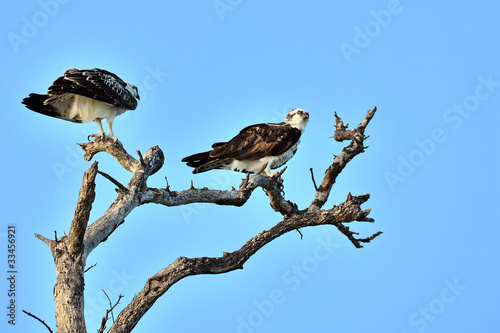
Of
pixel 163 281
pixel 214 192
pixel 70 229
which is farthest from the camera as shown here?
pixel 214 192

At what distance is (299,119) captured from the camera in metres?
9.90

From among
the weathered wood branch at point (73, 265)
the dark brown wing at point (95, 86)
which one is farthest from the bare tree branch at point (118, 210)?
the dark brown wing at point (95, 86)

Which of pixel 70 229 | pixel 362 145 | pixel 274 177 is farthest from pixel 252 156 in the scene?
pixel 70 229

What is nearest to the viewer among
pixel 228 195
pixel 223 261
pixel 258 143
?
pixel 223 261

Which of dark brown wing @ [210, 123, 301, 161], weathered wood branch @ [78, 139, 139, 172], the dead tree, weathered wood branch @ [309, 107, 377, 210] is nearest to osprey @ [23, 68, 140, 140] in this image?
weathered wood branch @ [78, 139, 139, 172]

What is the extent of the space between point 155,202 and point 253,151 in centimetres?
228

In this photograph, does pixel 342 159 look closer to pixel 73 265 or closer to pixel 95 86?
pixel 95 86

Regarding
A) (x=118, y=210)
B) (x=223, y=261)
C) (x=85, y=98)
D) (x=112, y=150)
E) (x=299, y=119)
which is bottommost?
(x=223, y=261)

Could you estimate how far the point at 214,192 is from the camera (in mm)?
7734

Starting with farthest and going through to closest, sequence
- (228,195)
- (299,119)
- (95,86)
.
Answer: (299,119) → (95,86) → (228,195)

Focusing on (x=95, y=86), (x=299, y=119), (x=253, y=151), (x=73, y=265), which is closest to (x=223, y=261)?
(x=73, y=265)

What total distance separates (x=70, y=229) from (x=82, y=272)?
0.43m

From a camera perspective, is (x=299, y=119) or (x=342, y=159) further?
(x=299, y=119)

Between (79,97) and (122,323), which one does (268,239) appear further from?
(79,97)
